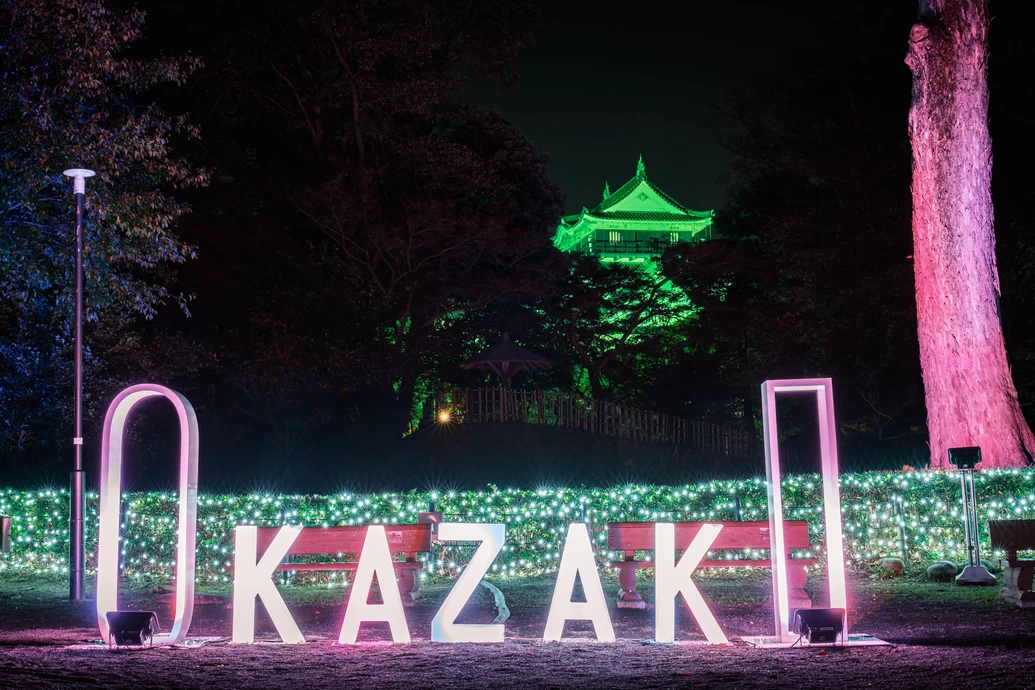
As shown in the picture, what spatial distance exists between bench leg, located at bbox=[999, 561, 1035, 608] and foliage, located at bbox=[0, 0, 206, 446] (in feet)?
38.6

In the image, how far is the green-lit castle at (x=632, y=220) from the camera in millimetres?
46250

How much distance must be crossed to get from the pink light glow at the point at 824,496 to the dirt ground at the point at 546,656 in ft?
1.42

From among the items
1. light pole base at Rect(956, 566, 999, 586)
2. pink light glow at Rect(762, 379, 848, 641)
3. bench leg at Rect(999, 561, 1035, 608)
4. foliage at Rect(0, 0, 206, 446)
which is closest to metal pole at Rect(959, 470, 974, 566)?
light pole base at Rect(956, 566, 999, 586)

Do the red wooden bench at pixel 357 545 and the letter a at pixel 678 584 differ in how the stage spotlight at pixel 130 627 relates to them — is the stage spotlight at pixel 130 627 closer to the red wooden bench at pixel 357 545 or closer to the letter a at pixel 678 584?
the red wooden bench at pixel 357 545

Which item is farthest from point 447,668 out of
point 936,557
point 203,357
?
point 203,357

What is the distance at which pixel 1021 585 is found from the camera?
384 inches

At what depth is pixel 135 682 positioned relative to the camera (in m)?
6.52

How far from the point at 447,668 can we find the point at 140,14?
1151 centimetres

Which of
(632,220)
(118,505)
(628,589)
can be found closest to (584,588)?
(628,589)

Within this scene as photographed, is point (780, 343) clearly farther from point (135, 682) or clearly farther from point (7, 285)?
point (135, 682)

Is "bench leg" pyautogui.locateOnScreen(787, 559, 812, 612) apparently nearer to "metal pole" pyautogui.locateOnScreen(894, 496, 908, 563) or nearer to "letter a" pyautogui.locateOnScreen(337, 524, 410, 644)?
"metal pole" pyautogui.locateOnScreen(894, 496, 908, 563)

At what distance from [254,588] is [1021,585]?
6836 millimetres

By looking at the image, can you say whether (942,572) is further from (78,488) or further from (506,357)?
(506,357)

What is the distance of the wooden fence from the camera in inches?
1035
